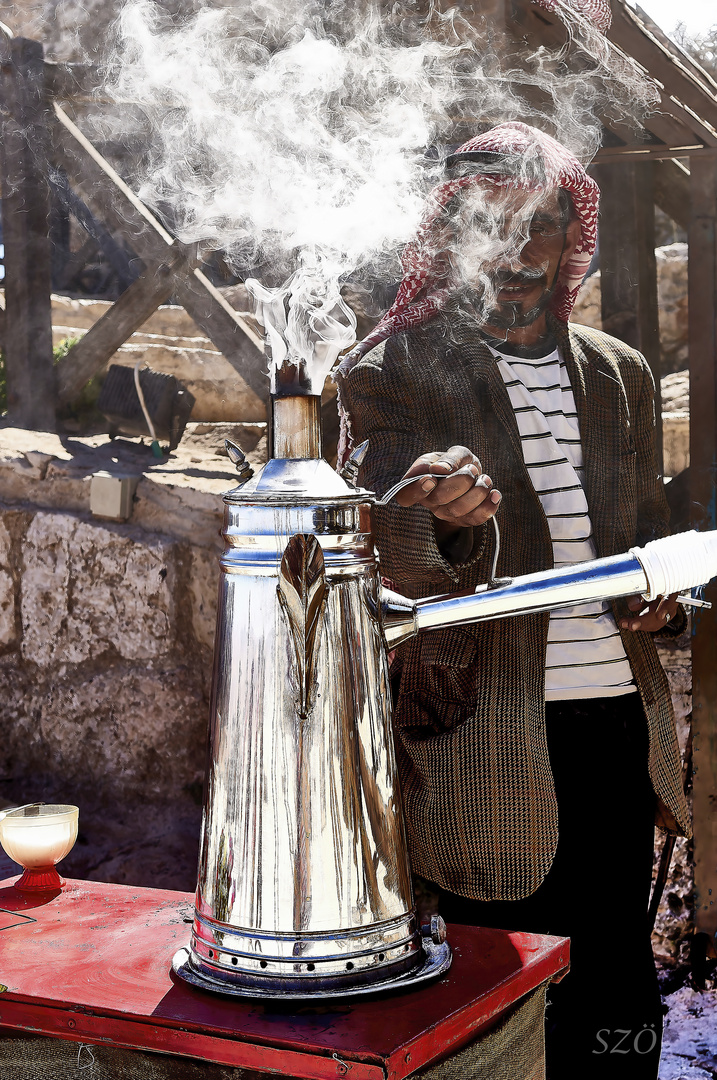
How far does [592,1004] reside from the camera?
2268 millimetres

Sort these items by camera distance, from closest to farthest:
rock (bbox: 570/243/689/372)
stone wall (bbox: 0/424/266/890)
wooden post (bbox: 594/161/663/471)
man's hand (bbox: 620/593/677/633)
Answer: man's hand (bbox: 620/593/677/633)
wooden post (bbox: 594/161/663/471)
stone wall (bbox: 0/424/266/890)
rock (bbox: 570/243/689/372)

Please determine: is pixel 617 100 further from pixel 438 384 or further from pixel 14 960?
pixel 14 960

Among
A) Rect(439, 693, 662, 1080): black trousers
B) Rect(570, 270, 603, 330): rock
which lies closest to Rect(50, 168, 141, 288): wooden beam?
Rect(570, 270, 603, 330): rock

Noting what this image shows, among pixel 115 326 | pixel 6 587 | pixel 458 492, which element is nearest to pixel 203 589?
pixel 6 587

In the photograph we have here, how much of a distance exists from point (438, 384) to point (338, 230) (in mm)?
476

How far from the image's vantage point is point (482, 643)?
1.98m

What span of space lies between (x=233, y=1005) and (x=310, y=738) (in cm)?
30

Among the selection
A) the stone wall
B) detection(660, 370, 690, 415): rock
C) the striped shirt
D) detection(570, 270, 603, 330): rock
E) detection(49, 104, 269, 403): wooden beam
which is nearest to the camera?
the striped shirt

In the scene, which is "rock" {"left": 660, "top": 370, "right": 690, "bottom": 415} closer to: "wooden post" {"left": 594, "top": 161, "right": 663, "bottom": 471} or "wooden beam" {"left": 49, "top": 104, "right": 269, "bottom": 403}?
"wooden post" {"left": 594, "top": 161, "right": 663, "bottom": 471}

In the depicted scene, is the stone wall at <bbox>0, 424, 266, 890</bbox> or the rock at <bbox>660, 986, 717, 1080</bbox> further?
the stone wall at <bbox>0, 424, 266, 890</bbox>

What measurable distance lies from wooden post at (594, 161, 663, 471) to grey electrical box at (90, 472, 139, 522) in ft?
6.59

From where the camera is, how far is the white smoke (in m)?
2.44

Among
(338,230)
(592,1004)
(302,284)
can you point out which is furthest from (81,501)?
(592,1004)

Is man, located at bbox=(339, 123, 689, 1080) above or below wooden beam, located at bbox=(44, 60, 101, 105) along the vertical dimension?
below
